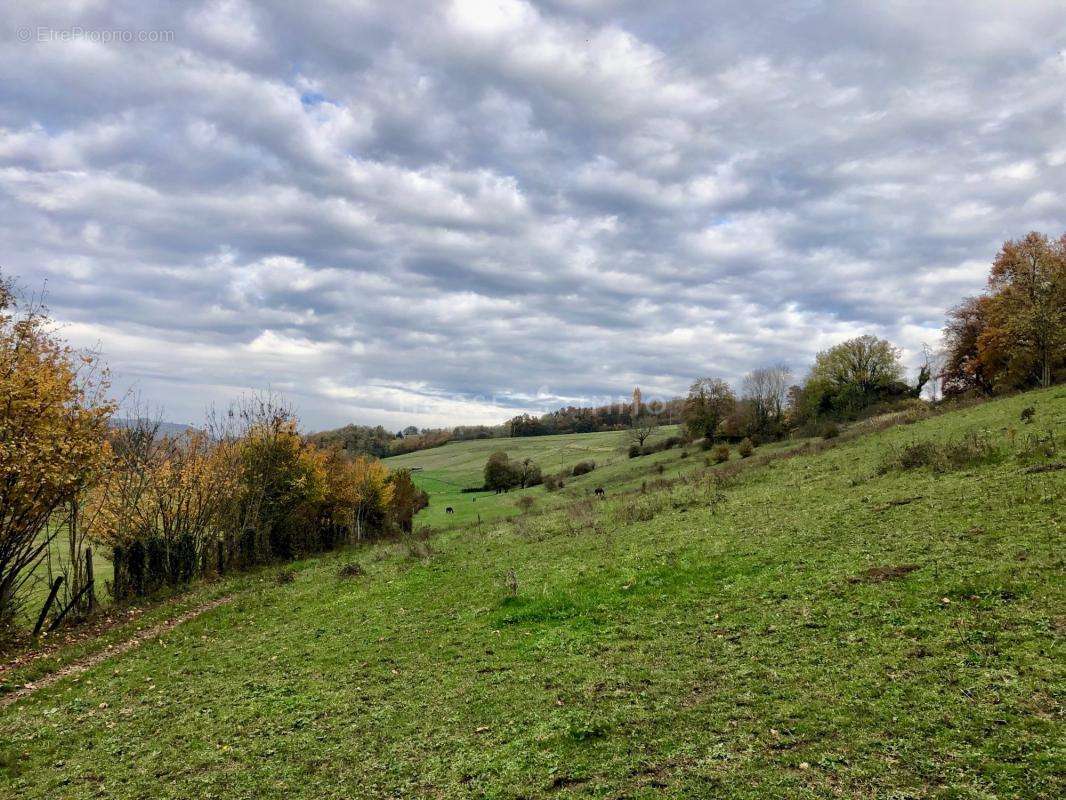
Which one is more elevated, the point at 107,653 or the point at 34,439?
the point at 34,439

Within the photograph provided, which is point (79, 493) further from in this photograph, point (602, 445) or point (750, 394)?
point (602, 445)

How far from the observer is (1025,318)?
41625mm

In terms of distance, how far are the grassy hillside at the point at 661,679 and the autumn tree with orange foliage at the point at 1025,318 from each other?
31580mm

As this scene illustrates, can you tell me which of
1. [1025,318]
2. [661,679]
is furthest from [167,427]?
[1025,318]

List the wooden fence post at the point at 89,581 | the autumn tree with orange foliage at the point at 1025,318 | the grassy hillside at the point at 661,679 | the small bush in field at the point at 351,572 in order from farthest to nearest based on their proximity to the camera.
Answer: the autumn tree with orange foliage at the point at 1025,318, the small bush in field at the point at 351,572, the wooden fence post at the point at 89,581, the grassy hillside at the point at 661,679

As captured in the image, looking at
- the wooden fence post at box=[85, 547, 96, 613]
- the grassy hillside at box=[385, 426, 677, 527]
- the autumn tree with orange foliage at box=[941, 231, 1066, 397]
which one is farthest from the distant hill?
the autumn tree with orange foliage at box=[941, 231, 1066, 397]

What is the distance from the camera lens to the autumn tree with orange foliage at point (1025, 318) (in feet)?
136

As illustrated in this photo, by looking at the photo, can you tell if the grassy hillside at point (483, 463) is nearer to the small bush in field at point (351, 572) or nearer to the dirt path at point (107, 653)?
the small bush in field at point (351, 572)

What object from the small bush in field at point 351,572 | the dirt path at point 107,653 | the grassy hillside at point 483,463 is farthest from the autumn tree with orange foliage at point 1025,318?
the dirt path at point 107,653

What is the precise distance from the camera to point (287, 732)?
31.0ft

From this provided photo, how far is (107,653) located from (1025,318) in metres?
58.5

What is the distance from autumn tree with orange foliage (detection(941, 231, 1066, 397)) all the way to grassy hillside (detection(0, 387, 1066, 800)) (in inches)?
1243

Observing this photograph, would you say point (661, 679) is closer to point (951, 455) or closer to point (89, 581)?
point (951, 455)

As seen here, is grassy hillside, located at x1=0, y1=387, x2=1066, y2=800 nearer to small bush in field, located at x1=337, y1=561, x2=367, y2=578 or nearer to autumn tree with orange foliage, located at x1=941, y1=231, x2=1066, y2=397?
small bush in field, located at x1=337, y1=561, x2=367, y2=578
